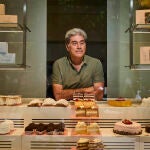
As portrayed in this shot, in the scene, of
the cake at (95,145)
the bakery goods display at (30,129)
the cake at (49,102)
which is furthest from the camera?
the cake at (49,102)

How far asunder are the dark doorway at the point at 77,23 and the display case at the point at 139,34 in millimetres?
297

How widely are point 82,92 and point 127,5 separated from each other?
1.04 m

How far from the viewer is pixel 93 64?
3666mm

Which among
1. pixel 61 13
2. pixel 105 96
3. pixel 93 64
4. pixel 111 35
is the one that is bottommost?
pixel 105 96

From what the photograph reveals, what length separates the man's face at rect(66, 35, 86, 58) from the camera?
3650mm

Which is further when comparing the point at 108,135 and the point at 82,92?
the point at 82,92

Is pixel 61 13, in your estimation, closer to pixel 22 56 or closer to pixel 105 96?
pixel 22 56

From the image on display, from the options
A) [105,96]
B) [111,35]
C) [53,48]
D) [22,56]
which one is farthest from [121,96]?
[22,56]

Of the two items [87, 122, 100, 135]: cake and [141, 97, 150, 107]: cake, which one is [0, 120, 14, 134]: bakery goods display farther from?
[141, 97, 150, 107]: cake

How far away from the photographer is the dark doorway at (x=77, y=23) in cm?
361

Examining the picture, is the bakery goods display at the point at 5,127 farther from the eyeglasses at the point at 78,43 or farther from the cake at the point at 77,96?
the eyeglasses at the point at 78,43

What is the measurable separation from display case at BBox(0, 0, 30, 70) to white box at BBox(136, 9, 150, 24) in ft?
3.84

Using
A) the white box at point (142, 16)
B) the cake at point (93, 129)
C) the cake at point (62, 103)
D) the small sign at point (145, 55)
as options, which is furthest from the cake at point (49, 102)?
the white box at point (142, 16)

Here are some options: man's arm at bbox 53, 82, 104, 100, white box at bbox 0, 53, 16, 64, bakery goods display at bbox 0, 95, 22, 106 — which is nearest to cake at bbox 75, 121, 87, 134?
man's arm at bbox 53, 82, 104, 100
